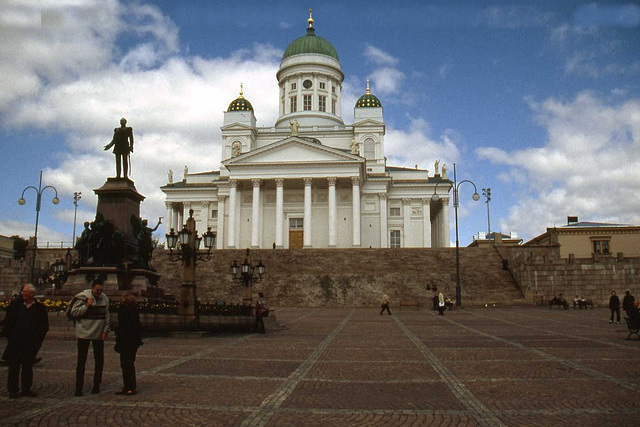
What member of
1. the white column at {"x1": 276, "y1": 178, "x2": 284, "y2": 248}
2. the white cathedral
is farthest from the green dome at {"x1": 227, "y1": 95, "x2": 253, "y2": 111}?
the white column at {"x1": 276, "y1": 178, "x2": 284, "y2": 248}

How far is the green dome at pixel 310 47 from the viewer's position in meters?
79.4

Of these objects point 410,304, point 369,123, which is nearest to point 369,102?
point 369,123

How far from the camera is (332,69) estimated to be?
259 ft

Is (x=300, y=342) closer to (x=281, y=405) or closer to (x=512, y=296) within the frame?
(x=281, y=405)

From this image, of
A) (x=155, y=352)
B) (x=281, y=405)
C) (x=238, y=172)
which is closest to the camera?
(x=281, y=405)

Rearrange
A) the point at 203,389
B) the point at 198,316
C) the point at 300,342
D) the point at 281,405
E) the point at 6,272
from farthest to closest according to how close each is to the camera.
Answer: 1. the point at 6,272
2. the point at 198,316
3. the point at 300,342
4. the point at 203,389
5. the point at 281,405

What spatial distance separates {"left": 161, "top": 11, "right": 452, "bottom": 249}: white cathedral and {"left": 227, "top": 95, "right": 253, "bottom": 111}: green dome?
0.14 m

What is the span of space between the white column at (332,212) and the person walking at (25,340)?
5015 centimetres

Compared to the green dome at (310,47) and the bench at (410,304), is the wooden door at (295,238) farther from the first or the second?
the green dome at (310,47)

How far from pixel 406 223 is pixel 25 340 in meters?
60.1

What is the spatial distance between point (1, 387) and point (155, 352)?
468 cm

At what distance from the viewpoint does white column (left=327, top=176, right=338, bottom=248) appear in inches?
2345

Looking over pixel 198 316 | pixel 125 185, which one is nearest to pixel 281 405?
pixel 198 316

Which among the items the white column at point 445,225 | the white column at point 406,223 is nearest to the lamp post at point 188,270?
the white column at point 406,223
